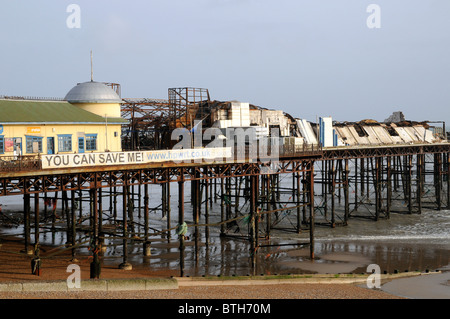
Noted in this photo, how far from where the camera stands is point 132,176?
31.3 metres

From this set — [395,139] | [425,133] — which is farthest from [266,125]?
[425,133]

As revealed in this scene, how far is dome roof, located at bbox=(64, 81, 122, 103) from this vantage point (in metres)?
37.1

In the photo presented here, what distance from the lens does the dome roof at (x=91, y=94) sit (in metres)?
37.1

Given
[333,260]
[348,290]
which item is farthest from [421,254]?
[348,290]

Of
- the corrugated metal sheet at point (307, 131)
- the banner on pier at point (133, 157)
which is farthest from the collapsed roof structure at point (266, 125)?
the banner on pier at point (133, 157)

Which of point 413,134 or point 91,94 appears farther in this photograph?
point 413,134

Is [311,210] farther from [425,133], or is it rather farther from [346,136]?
[425,133]

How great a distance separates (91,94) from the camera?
37281 mm

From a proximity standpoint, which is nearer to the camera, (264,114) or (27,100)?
(27,100)

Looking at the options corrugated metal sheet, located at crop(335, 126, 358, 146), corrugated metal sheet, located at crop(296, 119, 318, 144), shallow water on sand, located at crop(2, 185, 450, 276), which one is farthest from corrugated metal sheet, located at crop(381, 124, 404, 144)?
corrugated metal sheet, located at crop(296, 119, 318, 144)

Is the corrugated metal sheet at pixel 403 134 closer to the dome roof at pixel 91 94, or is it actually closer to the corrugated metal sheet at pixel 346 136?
the corrugated metal sheet at pixel 346 136

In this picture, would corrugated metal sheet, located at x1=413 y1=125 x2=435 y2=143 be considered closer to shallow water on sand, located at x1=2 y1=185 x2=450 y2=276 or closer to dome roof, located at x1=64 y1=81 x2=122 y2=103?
shallow water on sand, located at x1=2 y1=185 x2=450 y2=276

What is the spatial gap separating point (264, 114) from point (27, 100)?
20.0 metres
